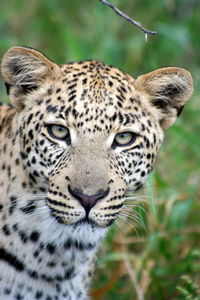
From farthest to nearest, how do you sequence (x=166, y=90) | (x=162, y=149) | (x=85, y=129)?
(x=162, y=149) → (x=166, y=90) → (x=85, y=129)

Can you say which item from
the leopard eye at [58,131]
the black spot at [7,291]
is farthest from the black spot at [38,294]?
the leopard eye at [58,131]

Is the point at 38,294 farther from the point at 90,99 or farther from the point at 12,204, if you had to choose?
the point at 90,99

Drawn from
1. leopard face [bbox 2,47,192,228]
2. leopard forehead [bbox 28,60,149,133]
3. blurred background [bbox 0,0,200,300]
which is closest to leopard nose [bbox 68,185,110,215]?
leopard face [bbox 2,47,192,228]

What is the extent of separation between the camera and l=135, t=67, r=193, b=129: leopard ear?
6.54 metres

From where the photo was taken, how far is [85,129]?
599 centimetres

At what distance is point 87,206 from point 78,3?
7.64 meters

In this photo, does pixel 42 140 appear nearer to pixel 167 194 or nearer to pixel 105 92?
pixel 105 92

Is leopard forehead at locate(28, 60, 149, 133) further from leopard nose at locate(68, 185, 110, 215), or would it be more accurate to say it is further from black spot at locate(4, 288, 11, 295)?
black spot at locate(4, 288, 11, 295)

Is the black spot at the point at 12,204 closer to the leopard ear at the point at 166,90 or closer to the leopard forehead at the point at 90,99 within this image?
the leopard forehead at the point at 90,99

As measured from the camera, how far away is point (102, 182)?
5.84 metres

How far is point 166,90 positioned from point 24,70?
1.18 m

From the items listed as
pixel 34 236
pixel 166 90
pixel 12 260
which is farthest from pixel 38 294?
pixel 166 90

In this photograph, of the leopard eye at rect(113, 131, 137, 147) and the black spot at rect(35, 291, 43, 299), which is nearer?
the leopard eye at rect(113, 131, 137, 147)

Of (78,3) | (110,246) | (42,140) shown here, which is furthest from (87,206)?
(78,3)
